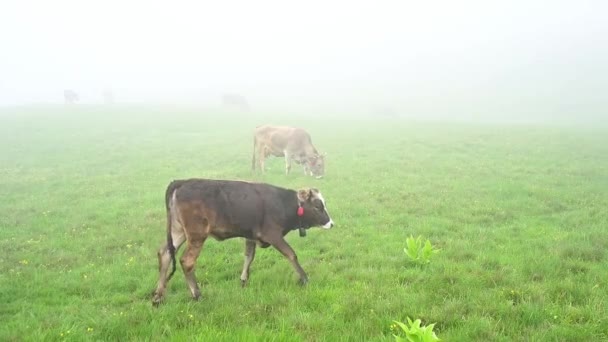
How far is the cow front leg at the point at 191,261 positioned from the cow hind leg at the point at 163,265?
0.40 metres

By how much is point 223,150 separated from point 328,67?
389 feet

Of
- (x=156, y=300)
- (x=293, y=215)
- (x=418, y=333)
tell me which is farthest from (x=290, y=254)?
(x=418, y=333)

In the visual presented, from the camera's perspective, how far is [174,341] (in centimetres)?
621

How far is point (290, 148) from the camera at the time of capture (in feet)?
71.1

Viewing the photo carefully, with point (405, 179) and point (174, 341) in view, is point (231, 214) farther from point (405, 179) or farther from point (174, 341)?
point (405, 179)

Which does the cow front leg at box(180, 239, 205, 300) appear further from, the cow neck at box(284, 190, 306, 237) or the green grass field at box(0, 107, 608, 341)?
the cow neck at box(284, 190, 306, 237)

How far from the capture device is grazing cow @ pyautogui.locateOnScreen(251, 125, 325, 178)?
21172 mm

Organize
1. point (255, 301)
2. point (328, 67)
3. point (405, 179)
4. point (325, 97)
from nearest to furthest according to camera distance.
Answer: point (255, 301) < point (405, 179) < point (325, 97) < point (328, 67)

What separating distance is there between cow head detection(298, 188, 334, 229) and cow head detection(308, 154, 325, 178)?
1160 centimetres

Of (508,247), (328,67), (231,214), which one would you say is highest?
(328,67)

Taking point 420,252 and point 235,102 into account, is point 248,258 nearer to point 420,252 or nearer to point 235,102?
point 420,252

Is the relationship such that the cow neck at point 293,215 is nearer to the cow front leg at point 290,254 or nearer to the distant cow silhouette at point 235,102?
the cow front leg at point 290,254

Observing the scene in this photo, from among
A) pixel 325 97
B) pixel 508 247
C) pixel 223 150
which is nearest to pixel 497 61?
pixel 325 97

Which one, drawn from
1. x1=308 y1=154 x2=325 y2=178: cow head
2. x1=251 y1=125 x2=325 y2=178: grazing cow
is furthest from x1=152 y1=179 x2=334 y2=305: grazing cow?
x1=308 y1=154 x2=325 y2=178: cow head
